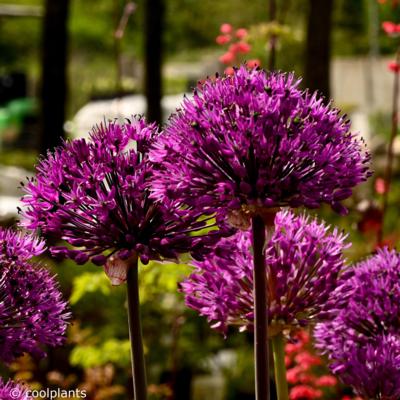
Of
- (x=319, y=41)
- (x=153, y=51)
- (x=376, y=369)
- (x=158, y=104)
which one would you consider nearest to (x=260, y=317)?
(x=376, y=369)

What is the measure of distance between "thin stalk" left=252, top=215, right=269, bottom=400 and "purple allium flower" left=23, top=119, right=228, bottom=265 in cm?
9

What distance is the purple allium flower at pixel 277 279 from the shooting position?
1796 millimetres

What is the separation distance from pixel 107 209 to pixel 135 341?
0.23 metres

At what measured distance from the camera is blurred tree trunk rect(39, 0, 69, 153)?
10852 mm

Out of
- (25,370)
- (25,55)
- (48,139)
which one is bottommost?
(25,370)

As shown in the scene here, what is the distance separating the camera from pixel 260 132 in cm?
146

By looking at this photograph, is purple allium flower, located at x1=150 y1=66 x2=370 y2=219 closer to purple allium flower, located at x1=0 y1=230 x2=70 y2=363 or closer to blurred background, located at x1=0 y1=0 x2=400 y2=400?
purple allium flower, located at x1=0 y1=230 x2=70 y2=363

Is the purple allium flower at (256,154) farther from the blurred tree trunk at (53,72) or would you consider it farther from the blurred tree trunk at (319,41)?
the blurred tree trunk at (319,41)

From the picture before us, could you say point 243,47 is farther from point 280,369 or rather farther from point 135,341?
point 135,341

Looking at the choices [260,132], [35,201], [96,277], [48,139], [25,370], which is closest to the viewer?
[260,132]

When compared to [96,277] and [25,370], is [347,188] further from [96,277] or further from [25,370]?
[25,370]

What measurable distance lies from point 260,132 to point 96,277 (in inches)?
114

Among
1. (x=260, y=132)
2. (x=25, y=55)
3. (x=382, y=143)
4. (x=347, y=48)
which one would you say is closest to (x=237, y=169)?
(x=260, y=132)

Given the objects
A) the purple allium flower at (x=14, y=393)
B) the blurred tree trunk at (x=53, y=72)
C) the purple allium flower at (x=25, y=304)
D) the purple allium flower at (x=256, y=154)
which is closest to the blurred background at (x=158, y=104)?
the blurred tree trunk at (x=53, y=72)
